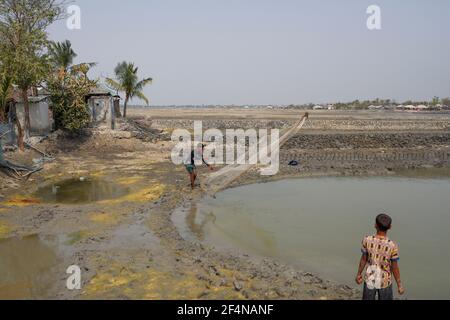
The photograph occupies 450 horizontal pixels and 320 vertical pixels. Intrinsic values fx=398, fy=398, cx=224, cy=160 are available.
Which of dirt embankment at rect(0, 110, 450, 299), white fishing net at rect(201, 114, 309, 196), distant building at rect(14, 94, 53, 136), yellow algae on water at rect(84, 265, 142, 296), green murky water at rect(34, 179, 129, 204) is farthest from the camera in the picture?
distant building at rect(14, 94, 53, 136)

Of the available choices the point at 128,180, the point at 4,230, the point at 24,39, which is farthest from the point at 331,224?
the point at 24,39

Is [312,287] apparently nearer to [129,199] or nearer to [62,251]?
[62,251]

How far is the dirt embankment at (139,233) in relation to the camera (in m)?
5.77

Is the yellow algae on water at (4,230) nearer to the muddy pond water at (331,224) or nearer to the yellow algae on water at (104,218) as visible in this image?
the yellow algae on water at (104,218)

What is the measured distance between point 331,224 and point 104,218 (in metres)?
5.73

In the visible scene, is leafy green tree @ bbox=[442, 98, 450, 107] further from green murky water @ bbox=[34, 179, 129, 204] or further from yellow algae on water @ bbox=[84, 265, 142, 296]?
yellow algae on water @ bbox=[84, 265, 142, 296]

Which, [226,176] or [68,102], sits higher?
[68,102]

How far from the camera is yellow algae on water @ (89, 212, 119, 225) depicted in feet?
30.3

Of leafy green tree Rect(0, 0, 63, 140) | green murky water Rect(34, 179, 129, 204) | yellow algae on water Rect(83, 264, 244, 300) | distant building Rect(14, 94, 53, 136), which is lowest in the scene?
yellow algae on water Rect(83, 264, 244, 300)

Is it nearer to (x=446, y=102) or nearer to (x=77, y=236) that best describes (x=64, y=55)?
(x=77, y=236)

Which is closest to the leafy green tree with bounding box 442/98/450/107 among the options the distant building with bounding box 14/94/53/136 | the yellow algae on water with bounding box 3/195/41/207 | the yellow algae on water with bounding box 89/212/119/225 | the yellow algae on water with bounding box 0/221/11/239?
the distant building with bounding box 14/94/53/136

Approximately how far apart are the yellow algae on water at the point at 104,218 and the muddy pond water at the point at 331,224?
1.56 meters

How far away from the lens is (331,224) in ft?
34.1

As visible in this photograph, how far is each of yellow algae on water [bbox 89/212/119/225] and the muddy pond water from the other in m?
1.56
